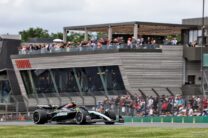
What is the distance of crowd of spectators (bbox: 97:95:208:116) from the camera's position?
1529 inches

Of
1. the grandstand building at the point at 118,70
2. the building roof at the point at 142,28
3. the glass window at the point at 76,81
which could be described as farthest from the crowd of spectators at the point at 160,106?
the building roof at the point at 142,28

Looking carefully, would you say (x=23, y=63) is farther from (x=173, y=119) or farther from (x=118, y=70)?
(x=173, y=119)

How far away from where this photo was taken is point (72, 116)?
34.0 metres

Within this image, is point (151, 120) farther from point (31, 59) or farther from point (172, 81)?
point (31, 59)

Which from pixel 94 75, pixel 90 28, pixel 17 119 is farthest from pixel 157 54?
pixel 17 119

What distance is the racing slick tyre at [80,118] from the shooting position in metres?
33.0

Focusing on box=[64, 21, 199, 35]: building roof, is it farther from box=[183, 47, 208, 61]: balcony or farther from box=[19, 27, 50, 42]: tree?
box=[19, 27, 50, 42]: tree

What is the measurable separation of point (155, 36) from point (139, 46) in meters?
16.3

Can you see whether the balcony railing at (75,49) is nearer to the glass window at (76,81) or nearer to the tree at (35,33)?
the glass window at (76,81)

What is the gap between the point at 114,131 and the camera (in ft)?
81.9

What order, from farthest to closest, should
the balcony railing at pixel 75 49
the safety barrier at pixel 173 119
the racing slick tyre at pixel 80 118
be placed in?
1. the balcony railing at pixel 75 49
2. the safety barrier at pixel 173 119
3. the racing slick tyre at pixel 80 118

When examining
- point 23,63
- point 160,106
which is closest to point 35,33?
point 23,63

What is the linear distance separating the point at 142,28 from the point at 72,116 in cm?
3292

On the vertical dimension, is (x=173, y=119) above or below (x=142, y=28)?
below
